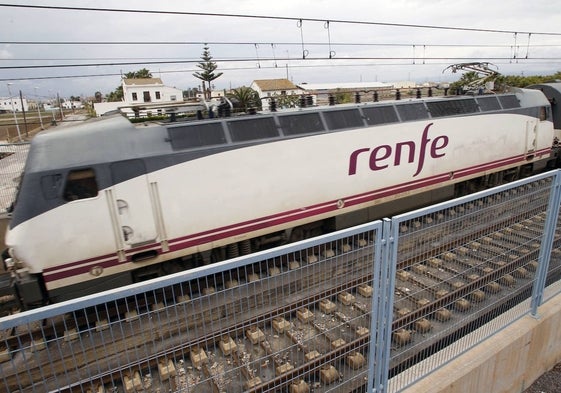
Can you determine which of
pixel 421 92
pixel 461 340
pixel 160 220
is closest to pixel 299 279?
pixel 461 340

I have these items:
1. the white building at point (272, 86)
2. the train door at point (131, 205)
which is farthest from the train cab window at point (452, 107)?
the white building at point (272, 86)

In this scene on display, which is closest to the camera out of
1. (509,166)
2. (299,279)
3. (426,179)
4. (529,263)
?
(299,279)

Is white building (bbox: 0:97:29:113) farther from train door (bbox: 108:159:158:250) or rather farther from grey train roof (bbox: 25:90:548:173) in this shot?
train door (bbox: 108:159:158:250)

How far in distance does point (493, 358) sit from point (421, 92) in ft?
30.0

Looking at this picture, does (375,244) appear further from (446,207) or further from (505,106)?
(505,106)

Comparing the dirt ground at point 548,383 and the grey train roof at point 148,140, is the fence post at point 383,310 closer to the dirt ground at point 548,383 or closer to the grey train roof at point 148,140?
the dirt ground at point 548,383

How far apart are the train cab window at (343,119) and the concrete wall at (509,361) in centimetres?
523

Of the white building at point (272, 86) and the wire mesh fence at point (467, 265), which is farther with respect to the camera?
the white building at point (272, 86)

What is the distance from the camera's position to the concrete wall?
4.15m

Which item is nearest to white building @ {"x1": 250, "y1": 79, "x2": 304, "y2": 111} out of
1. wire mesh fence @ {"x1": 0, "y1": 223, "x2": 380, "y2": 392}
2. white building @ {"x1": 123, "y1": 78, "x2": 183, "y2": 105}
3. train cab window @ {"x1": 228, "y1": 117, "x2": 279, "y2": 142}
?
white building @ {"x1": 123, "y1": 78, "x2": 183, "y2": 105}

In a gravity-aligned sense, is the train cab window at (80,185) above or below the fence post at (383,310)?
above

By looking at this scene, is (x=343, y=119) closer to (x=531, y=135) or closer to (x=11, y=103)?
(x=531, y=135)

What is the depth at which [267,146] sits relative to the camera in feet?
25.7

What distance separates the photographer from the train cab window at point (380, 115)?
9.34 metres
